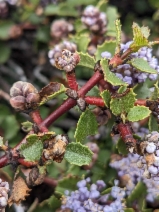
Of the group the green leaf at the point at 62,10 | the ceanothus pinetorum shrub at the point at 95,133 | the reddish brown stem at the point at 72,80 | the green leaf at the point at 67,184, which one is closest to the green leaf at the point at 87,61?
the ceanothus pinetorum shrub at the point at 95,133

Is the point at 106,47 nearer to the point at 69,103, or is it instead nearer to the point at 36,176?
the point at 69,103

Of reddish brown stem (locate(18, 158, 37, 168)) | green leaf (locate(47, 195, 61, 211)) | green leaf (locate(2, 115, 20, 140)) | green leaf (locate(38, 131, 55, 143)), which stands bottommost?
green leaf (locate(47, 195, 61, 211))

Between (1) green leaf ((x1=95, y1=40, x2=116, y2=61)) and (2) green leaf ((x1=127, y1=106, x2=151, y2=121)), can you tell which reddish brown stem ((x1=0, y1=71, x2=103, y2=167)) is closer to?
(2) green leaf ((x1=127, y1=106, x2=151, y2=121))

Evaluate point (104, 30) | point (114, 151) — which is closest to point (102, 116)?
point (114, 151)

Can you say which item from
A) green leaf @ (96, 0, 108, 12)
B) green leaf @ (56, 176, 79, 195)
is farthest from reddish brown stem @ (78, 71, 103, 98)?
green leaf @ (96, 0, 108, 12)

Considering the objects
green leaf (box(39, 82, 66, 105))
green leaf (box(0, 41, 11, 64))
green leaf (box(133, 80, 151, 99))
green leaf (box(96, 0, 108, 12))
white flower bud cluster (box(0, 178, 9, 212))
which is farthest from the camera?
green leaf (box(0, 41, 11, 64))

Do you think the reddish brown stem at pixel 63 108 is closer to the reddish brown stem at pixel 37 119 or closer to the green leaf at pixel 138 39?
the reddish brown stem at pixel 37 119

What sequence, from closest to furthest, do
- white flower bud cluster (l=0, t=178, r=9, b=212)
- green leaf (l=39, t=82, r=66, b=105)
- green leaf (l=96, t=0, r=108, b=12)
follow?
white flower bud cluster (l=0, t=178, r=9, b=212) < green leaf (l=39, t=82, r=66, b=105) < green leaf (l=96, t=0, r=108, b=12)
